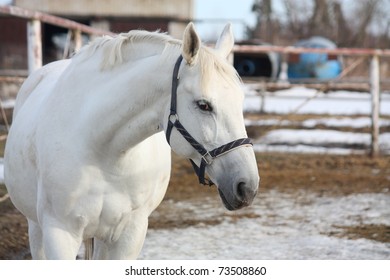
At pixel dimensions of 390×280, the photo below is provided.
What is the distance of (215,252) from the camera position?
13.0 ft

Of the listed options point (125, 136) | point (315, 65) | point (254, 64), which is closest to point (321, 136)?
point (125, 136)

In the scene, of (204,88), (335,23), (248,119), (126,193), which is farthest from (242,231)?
(335,23)

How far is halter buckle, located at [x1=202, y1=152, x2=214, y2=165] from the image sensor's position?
2.12 meters

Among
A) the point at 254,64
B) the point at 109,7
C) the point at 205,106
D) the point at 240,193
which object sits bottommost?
the point at 254,64

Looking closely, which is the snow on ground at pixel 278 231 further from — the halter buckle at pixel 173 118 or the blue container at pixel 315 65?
the blue container at pixel 315 65

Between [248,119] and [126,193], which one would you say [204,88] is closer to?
[126,193]

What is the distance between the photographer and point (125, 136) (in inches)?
93.4

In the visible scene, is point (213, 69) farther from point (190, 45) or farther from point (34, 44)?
point (34, 44)

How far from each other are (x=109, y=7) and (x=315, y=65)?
7014mm

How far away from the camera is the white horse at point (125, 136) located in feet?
6.89

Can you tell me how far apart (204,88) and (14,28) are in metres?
20.0

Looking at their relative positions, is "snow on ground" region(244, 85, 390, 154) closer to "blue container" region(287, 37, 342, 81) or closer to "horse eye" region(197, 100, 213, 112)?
"blue container" region(287, 37, 342, 81)

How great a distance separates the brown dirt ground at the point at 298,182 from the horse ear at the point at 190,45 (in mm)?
2232

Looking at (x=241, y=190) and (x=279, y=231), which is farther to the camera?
(x=279, y=231)
